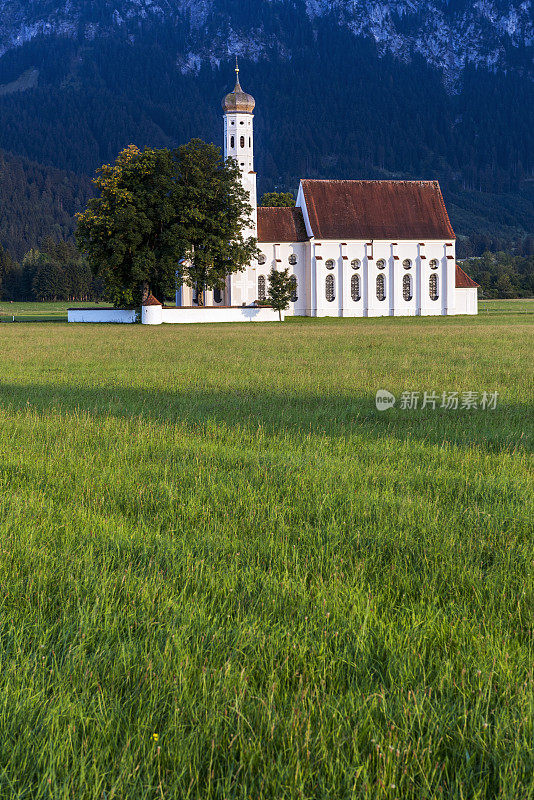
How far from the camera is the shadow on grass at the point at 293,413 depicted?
845 cm

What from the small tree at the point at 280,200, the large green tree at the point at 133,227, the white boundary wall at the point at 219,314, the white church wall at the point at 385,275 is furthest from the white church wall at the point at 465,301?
the large green tree at the point at 133,227

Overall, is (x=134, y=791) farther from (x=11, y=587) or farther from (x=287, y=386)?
(x=287, y=386)

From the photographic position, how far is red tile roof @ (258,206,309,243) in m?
78.6

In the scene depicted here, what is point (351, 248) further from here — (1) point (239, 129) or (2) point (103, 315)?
(2) point (103, 315)

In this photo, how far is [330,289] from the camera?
7988 centimetres

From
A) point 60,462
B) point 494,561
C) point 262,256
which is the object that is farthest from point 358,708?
point 262,256

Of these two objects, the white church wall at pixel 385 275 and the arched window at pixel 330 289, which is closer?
the white church wall at pixel 385 275

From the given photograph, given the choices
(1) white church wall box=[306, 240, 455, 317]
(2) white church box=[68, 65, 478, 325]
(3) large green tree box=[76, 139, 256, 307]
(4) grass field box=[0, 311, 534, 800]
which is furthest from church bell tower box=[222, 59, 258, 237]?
(4) grass field box=[0, 311, 534, 800]

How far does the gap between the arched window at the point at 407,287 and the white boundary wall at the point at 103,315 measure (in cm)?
3710

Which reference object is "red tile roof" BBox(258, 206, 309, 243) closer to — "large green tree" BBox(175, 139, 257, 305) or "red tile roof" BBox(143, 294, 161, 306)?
"large green tree" BBox(175, 139, 257, 305)

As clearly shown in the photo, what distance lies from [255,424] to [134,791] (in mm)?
7071

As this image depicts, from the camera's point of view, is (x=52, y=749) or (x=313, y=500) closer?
(x=52, y=749)

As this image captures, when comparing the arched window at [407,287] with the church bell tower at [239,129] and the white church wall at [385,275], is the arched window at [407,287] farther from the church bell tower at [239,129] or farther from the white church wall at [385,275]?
the church bell tower at [239,129]

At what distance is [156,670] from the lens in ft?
8.91
